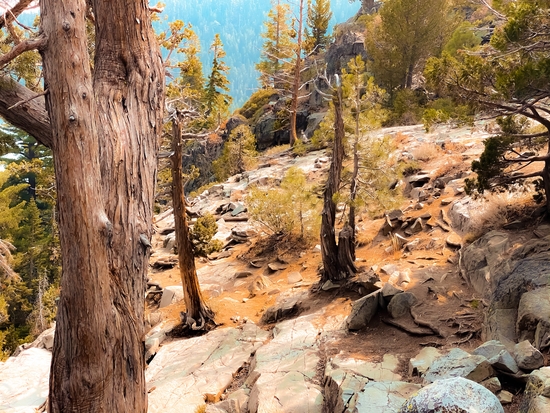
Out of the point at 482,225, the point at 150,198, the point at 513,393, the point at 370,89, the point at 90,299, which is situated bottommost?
the point at 513,393

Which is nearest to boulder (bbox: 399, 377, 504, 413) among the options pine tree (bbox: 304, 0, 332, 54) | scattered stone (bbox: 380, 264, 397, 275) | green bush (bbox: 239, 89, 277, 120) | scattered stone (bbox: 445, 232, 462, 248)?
scattered stone (bbox: 380, 264, 397, 275)

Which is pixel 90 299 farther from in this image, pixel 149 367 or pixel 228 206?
pixel 228 206

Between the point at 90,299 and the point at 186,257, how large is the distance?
6.48 meters

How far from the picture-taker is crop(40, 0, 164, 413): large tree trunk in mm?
3096

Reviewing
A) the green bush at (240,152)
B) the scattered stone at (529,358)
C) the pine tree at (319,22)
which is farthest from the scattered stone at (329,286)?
the pine tree at (319,22)

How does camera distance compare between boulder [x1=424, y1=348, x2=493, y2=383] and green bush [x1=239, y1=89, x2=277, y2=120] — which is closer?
boulder [x1=424, y1=348, x2=493, y2=383]

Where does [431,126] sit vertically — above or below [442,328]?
above

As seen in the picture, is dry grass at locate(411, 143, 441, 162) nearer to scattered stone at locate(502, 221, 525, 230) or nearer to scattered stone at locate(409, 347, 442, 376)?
scattered stone at locate(502, 221, 525, 230)

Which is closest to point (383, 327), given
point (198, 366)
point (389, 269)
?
point (389, 269)

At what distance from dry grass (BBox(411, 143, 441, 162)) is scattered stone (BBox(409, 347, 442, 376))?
11.8m

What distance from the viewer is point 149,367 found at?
7965 mm

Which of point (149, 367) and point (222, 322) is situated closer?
point (149, 367)

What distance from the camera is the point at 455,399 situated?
2943 millimetres

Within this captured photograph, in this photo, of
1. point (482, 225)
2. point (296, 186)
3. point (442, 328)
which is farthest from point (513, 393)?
point (296, 186)
